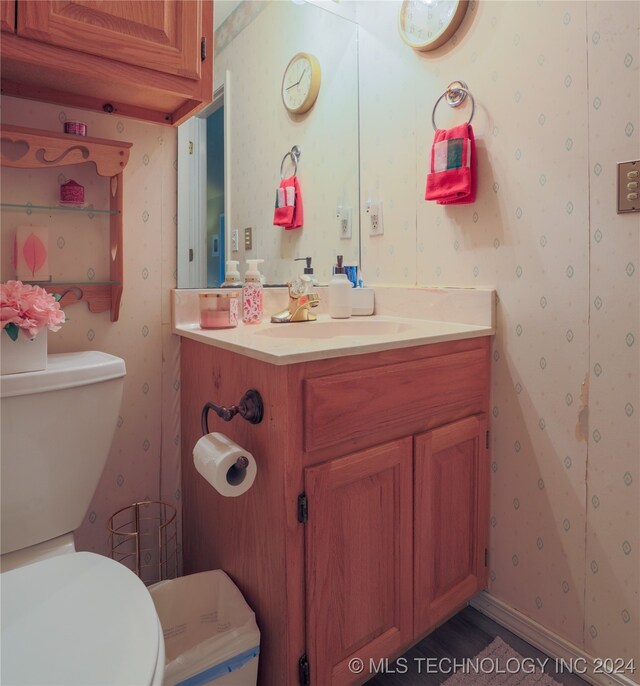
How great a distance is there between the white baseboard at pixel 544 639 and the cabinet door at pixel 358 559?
15.0 inches

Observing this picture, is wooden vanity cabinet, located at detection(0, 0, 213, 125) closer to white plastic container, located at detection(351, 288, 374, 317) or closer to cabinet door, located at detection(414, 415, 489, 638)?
white plastic container, located at detection(351, 288, 374, 317)

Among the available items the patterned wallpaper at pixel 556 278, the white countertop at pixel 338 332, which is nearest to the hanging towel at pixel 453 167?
the patterned wallpaper at pixel 556 278

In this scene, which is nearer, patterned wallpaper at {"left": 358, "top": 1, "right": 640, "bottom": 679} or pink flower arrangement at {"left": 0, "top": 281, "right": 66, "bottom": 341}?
pink flower arrangement at {"left": 0, "top": 281, "right": 66, "bottom": 341}

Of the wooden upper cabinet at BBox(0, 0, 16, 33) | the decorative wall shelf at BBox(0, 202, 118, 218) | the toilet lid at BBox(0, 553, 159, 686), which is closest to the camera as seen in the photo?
the toilet lid at BBox(0, 553, 159, 686)

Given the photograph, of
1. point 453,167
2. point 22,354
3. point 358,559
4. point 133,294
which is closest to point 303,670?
point 358,559

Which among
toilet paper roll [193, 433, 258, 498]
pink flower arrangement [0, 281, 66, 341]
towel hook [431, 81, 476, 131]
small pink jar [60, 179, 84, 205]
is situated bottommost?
toilet paper roll [193, 433, 258, 498]

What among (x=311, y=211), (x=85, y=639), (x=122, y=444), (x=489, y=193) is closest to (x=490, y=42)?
(x=489, y=193)

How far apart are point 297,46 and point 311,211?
59cm

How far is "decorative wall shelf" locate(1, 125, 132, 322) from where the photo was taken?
3.59 feet

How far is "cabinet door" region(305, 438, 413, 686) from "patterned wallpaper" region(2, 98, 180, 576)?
0.60 meters

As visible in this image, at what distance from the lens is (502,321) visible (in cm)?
141

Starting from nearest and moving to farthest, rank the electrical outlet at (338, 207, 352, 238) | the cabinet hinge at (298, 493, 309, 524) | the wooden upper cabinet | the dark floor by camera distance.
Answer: the wooden upper cabinet
the cabinet hinge at (298, 493, 309, 524)
the dark floor
the electrical outlet at (338, 207, 352, 238)

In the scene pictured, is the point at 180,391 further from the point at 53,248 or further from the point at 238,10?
the point at 238,10

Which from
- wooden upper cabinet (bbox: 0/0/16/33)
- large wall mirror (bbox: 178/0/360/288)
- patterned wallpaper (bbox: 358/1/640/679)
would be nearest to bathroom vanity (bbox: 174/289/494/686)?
patterned wallpaper (bbox: 358/1/640/679)
